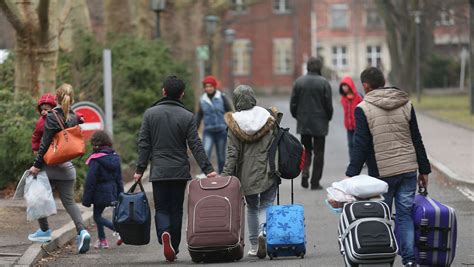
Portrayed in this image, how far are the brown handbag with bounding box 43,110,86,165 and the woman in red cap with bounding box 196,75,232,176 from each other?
8141 mm

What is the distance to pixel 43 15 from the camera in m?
18.0

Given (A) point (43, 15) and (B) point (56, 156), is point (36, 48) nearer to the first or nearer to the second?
(A) point (43, 15)

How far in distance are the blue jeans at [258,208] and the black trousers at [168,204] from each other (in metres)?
0.64

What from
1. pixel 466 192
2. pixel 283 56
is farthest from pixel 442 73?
pixel 466 192

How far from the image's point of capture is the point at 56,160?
11.3 m

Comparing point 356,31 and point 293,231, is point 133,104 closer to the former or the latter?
point 293,231

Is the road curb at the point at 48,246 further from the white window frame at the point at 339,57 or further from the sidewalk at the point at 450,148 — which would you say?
the white window frame at the point at 339,57

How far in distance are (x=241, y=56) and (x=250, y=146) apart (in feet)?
253

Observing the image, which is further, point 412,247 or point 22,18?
point 22,18

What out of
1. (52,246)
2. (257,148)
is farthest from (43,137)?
(257,148)

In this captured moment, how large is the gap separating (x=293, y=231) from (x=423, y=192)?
1347mm

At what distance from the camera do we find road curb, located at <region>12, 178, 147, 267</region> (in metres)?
10.8

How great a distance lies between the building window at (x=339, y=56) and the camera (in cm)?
10962

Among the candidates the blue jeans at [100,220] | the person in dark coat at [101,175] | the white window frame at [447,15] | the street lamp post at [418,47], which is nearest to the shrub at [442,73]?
the white window frame at [447,15]
